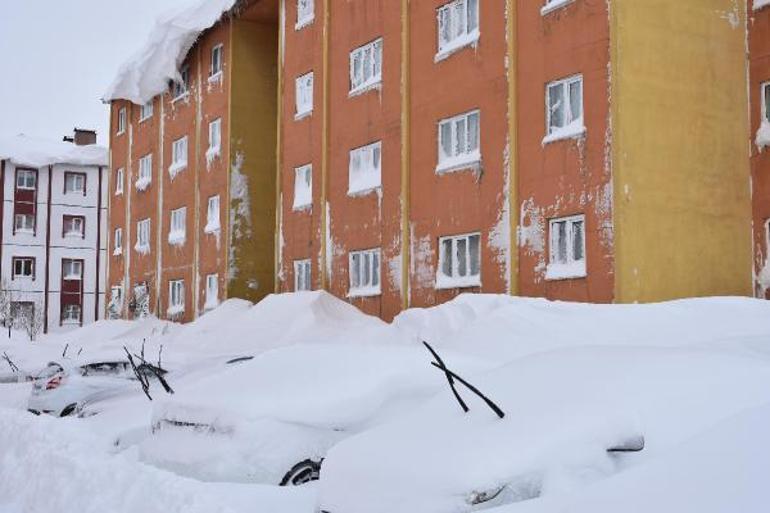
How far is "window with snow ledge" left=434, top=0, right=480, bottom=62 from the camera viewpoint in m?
18.5

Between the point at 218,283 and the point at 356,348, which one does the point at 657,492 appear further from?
the point at 218,283

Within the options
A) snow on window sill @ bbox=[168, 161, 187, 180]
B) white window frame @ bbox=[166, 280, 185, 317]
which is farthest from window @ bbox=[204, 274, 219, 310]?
snow on window sill @ bbox=[168, 161, 187, 180]

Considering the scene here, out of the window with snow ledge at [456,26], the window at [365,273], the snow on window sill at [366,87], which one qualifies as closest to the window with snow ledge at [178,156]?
the snow on window sill at [366,87]

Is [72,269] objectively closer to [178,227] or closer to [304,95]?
[178,227]

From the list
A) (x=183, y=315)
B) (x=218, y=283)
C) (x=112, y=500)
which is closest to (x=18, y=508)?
(x=112, y=500)

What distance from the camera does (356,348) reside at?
9.12 m

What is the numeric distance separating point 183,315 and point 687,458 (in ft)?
89.0

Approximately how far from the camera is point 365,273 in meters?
21.5

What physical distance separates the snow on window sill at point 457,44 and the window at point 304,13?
6.48 meters

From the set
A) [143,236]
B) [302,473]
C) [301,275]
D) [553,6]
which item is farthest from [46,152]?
[302,473]

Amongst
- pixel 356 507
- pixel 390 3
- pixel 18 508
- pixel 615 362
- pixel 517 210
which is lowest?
pixel 18 508

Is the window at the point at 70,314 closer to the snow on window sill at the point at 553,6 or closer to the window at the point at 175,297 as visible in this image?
the window at the point at 175,297

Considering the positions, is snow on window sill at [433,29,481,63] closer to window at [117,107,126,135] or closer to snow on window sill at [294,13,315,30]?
snow on window sill at [294,13,315,30]

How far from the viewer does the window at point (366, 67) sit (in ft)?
70.5
